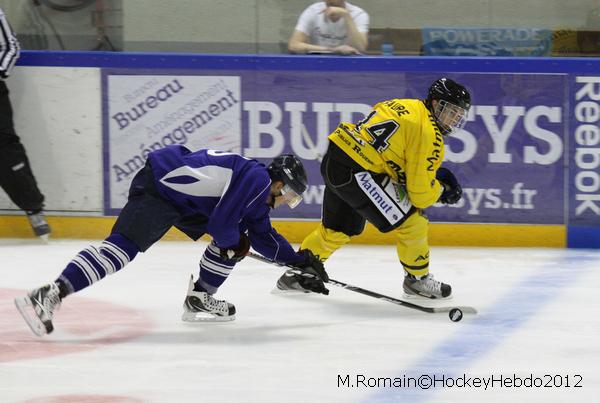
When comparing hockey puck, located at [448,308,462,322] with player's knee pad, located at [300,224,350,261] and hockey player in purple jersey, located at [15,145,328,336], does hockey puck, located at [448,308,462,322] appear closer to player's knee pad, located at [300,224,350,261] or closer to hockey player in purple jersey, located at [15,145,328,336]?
hockey player in purple jersey, located at [15,145,328,336]

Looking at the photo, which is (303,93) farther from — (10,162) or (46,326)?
(46,326)

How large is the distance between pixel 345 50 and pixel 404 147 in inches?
71.7

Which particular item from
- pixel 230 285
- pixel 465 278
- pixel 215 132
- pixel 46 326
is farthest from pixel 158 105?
pixel 46 326

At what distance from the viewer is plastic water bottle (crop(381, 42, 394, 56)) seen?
617cm

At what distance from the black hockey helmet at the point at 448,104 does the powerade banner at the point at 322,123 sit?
148 centimetres

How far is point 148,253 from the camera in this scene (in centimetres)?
584

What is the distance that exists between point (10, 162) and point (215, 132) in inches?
44.6

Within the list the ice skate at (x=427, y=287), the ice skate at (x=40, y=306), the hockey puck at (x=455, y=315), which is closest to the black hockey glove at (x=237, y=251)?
the ice skate at (x=40, y=306)

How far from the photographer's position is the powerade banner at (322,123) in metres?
6.00

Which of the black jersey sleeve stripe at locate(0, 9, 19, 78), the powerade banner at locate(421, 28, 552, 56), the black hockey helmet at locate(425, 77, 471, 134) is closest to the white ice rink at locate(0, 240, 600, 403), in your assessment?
the black hockey helmet at locate(425, 77, 471, 134)

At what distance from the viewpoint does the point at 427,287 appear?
4.78 m

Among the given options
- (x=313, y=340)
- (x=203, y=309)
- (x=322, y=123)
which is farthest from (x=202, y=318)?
(x=322, y=123)

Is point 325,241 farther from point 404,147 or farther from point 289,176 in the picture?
point 289,176

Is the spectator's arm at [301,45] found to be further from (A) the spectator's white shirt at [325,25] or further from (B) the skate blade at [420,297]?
(B) the skate blade at [420,297]
